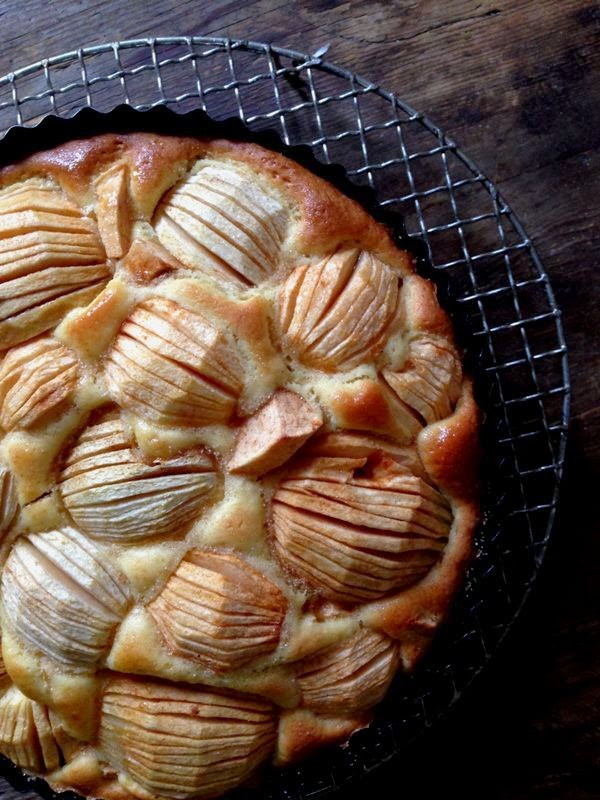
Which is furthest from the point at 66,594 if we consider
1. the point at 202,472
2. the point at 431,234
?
the point at 431,234

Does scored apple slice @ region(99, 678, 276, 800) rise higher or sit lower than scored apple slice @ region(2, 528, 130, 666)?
lower

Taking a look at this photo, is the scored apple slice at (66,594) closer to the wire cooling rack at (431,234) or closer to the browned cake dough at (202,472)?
the browned cake dough at (202,472)

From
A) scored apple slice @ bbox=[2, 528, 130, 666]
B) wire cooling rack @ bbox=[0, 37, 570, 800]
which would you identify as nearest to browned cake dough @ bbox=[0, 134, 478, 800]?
scored apple slice @ bbox=[2, 528, 130, 666]

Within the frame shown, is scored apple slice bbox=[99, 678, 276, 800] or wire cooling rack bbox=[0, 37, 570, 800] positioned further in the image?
wire cooling rack bbox=[0, 37, 570, 800]

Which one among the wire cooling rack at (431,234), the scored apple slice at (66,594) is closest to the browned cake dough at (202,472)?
the scored apple slice at (66,594)

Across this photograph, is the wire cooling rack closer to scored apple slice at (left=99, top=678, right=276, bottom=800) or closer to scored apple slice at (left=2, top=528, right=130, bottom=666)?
scored apple slice at (left=99, top=678, right=276, bottom=800)

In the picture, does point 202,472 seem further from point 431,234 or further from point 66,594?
point 431,234

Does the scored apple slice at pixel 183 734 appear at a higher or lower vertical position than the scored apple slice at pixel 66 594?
lower
